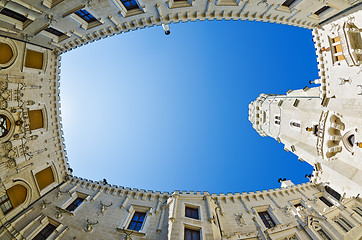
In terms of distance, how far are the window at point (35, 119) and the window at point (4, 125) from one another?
2.25 meters

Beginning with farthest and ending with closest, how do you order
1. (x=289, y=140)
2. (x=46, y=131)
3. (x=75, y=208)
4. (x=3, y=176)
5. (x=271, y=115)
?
1. (x=271, y=115)
2. (x=289, y=140)
3. (x=46, y=131)
4. (x=75, y=208)
5. (x=3, y=176)

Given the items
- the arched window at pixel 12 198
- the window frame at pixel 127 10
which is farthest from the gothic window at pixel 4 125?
the window frame at pixel 127 10

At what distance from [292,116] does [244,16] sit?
63.3ft

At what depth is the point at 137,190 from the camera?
2012cm

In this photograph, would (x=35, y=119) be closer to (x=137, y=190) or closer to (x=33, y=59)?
(x=33, y=59)

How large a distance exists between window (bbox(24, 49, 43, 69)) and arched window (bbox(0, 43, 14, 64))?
171 cm

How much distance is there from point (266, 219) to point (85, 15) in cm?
2767

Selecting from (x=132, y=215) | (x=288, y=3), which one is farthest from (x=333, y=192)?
(x=132, y=215)

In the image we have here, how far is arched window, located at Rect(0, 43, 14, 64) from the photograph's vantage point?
1538cm

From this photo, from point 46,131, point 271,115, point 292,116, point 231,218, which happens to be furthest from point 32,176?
point 271,115

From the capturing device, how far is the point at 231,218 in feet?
56.1

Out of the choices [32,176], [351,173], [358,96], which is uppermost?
[32,176]

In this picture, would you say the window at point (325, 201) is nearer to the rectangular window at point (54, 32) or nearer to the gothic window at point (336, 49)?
the gothic window at point (336, 49)

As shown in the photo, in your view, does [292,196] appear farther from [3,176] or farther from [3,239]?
[3,176]
